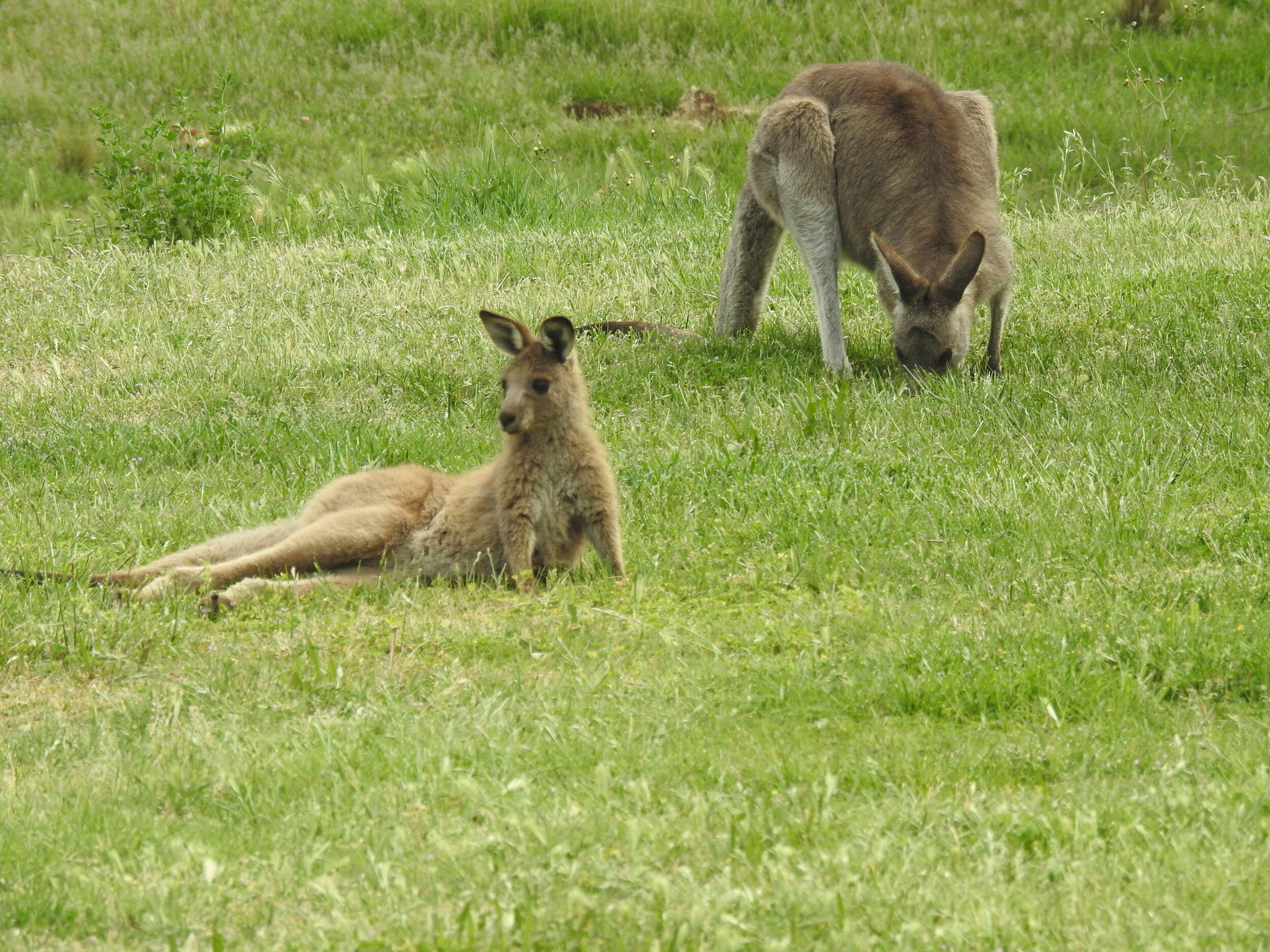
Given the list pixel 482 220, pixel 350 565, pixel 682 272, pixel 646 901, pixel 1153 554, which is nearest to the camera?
pixel 646 901

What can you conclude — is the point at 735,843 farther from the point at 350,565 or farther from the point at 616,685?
the point at 350,565

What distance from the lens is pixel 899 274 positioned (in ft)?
30.3

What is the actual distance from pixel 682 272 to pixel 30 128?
1120 centimetres

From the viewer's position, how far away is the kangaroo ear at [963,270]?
884 cm

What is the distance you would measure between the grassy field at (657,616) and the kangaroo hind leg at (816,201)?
428 millimetres

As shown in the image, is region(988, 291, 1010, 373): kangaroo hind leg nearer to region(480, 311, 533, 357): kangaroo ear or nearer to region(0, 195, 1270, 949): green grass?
region(0, 195, 1270, 949): green grass

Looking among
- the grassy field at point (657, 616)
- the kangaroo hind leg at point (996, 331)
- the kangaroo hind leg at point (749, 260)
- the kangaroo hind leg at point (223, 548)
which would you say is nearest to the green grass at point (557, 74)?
the grassy field at point (657, 616)

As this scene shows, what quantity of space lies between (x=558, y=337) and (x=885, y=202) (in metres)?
4.25

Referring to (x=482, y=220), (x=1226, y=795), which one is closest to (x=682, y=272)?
(x=482, y=220)

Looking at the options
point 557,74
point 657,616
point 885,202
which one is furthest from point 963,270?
point 557,74

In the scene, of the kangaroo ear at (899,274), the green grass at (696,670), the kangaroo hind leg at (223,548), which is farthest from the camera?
the kangaroo ear at (899,274)

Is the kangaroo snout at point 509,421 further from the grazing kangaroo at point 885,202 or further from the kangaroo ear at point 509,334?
the grazing kangaroo at point 885,202

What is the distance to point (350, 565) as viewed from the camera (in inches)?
259

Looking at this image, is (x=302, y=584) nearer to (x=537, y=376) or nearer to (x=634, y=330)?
(x=537, y=376)
